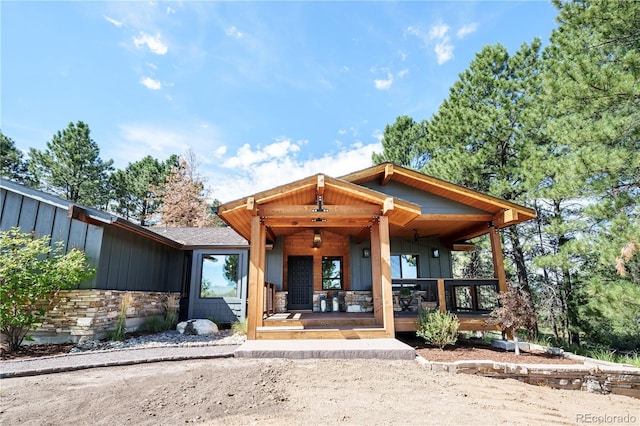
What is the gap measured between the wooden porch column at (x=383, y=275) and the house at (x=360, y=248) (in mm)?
20

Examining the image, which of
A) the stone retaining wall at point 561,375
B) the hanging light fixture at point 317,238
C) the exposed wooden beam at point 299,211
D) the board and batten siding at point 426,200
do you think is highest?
the board and batten siding at point 426,200

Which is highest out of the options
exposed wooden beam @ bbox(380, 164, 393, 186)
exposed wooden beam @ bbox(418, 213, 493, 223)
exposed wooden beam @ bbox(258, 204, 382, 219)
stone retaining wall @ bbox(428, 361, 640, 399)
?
exposed wooden beam @ bbox(380, 164, 393, 186)

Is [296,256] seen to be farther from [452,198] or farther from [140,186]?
[140,186]

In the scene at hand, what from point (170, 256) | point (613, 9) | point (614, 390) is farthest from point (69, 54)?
point (614, 390)

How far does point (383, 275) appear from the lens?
6270 mm

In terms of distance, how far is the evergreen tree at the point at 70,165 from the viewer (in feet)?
63.7

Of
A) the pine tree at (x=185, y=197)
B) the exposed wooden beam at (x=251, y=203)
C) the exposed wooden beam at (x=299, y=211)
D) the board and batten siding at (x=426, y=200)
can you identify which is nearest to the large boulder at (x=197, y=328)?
the exposed wooden beam at (x=299, y=211)

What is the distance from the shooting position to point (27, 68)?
11305 millimetres

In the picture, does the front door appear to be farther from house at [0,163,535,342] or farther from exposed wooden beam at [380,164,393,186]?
exposed wooden beam at [380,164,393,186]

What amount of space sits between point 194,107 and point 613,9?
15091mm

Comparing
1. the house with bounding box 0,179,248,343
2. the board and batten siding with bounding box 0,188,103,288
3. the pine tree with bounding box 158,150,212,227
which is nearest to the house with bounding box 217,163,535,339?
the house with bounding box 0,179,248,343

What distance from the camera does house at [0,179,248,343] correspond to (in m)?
6.76

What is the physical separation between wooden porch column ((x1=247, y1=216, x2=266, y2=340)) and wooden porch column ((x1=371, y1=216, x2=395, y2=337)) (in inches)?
95.4

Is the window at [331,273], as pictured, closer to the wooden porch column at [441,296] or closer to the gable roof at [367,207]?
the gable roof at [367,207]
